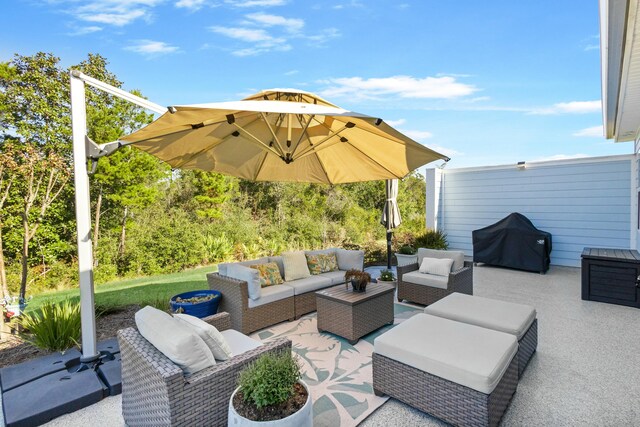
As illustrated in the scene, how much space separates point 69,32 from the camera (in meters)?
6.52

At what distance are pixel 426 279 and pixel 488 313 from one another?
1.64 m

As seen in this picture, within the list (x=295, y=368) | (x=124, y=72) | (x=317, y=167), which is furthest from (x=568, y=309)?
(x=124, y=72)

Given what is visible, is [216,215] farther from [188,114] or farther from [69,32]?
[188,114]

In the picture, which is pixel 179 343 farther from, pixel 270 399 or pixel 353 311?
pixel 353 311

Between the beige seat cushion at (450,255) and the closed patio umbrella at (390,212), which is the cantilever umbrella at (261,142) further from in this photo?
the closed patio umbrella at (390,212)

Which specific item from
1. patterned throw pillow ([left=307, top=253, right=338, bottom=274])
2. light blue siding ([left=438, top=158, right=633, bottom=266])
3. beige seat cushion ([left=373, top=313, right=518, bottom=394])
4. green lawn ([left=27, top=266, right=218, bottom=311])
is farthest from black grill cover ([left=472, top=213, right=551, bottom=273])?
green lawn ([left=27, top=266, right=218, bottom=311])

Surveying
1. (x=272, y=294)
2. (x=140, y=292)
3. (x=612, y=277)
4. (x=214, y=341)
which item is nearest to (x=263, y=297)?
(x=272, y=294)

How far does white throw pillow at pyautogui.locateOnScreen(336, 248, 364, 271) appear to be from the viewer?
5387 millimetres

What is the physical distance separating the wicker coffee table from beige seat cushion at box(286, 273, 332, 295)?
19.5 inches

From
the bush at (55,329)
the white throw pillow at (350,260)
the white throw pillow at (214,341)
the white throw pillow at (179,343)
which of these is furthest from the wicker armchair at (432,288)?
the bush at (55,329)

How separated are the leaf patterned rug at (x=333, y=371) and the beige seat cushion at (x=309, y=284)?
0.42 metres

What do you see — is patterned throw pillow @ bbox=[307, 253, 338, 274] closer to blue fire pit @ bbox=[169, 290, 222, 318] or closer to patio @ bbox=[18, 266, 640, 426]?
blue fire pit @ bbox=[169, 290, 222, 318]

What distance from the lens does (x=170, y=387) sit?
1.74 m

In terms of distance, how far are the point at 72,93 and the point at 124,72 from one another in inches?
320
